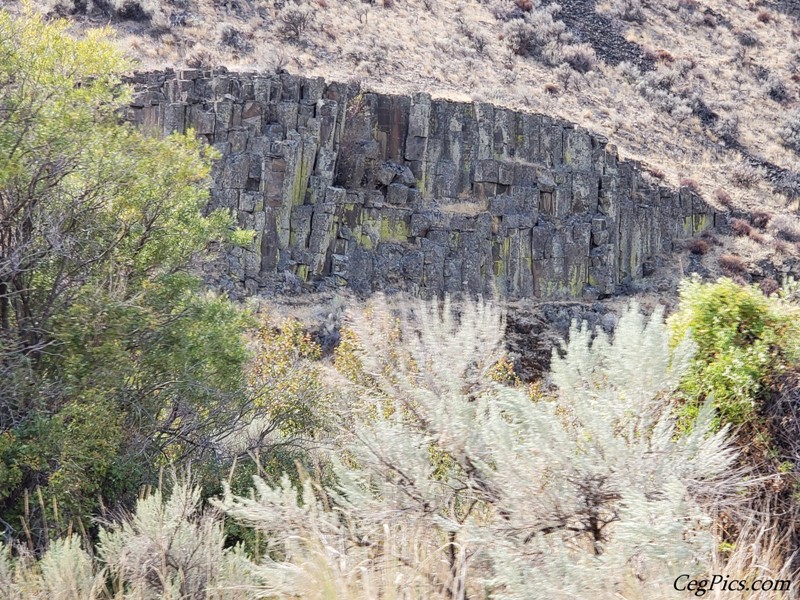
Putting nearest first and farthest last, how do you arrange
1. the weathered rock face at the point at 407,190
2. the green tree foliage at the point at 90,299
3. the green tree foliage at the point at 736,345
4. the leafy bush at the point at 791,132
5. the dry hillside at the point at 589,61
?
the green tree foliage at the point at 736,345
the green tree foliage at the point at 90,299
the weathered rock face at the point at 407,190
the dry hillside at the point at 589,61
the leafy bush at the point at 791,132

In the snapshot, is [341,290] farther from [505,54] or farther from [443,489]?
[443,489]

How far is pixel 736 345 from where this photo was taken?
6.01 meters

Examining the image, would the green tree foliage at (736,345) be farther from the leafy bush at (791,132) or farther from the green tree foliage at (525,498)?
the leafy bush at (791,132)

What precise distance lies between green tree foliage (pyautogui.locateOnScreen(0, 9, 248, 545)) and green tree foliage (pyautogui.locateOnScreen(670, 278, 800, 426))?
504cm

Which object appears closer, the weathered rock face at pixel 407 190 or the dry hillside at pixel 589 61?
the weathered rock face at pixel 407 190

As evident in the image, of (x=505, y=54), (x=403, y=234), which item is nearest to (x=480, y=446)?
(x=403, y=234)

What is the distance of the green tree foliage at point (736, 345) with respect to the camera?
5.74 meters

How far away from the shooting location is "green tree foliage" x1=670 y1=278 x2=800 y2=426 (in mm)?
5742

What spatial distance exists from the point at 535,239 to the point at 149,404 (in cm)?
3142

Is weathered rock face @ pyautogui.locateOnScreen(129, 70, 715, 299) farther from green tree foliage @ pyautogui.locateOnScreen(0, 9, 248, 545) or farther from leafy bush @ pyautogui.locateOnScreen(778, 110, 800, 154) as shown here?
green tree foliage @ pyautogui.locateOnScreen(0, 9, 248, 545)

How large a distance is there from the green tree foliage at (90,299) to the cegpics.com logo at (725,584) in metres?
4.96

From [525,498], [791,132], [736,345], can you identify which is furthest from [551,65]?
[525,498]

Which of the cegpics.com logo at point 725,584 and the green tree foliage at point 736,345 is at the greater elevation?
the green tree foliage at point 736,345

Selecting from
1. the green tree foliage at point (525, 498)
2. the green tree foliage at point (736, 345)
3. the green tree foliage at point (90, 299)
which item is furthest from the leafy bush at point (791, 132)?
the green tree foliage at point (525, 498)
